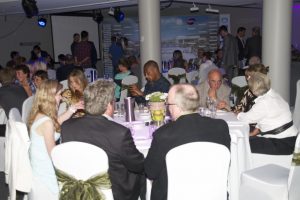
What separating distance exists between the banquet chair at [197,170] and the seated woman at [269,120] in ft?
4.41

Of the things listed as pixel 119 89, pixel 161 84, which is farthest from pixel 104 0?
pixel 161 84

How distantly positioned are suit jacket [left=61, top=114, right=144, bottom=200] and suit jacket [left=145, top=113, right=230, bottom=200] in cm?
13

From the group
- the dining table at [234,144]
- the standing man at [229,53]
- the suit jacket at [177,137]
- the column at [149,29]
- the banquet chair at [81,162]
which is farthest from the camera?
the standing man at [229,53]

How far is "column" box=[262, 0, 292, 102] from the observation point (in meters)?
6.47

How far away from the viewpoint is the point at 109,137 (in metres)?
2.37

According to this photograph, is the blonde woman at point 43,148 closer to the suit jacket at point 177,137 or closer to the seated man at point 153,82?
the suit jacket at point 177,137

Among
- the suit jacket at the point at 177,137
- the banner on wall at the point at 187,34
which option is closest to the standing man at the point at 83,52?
the banner on wall at the point at 187,34

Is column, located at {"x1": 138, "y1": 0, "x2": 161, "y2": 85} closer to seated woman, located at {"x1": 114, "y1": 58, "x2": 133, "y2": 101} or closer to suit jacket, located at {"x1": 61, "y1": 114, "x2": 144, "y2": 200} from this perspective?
seated woman, located at {"x1": 114, "y1": 58, "x2": 133, "y2": 101}

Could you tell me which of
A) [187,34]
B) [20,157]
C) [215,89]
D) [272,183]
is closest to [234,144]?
[272,183]

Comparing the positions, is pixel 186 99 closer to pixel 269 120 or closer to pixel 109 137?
pixel 109 137

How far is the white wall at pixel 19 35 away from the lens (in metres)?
12.2

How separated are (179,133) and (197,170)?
25cm

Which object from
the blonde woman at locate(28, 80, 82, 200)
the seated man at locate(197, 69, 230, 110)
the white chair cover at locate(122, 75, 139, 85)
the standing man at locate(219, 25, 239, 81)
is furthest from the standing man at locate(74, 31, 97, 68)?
the blonde woman at locate(28, 80, 82, 200)

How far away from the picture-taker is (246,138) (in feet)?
11.1
